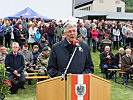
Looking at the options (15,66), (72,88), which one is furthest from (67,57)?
(15,66)

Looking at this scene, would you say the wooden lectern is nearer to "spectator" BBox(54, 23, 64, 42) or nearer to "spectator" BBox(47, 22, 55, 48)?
"spectator" BBox(54, 23, 64, 42)

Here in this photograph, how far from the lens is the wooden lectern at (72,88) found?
11.9 ft

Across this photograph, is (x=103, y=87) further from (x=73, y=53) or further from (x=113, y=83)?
(x=113, y=83)

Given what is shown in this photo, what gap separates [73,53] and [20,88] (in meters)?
6.01

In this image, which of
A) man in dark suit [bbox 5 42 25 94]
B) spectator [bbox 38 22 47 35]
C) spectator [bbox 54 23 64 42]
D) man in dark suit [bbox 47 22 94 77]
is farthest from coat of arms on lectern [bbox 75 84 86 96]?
spectator [bbox 38 22 47 35]

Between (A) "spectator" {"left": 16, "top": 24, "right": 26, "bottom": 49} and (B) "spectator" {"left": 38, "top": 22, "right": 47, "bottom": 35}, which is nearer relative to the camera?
(A) "spectator" {"left": 16, "top": 24, "right": 26, "bottom": 49}

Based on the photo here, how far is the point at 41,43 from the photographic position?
1412 cm

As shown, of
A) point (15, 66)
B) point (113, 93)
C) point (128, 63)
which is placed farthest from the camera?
point (128, 63)

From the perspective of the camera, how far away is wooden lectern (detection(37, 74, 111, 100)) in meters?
3.63

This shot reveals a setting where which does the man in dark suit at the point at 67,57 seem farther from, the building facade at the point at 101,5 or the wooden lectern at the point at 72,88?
the building facade at the point at 101,5

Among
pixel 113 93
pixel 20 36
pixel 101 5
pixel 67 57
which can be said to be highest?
pixel 101 5

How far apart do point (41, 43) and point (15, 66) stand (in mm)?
5438

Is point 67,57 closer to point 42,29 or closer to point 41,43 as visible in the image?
point 41,43

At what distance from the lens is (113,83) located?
422 inches
